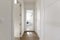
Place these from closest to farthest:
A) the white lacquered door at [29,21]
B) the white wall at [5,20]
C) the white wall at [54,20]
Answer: the white wall at [54,20] → the white wall at [5,20] → the white lacquered door at [29,21]

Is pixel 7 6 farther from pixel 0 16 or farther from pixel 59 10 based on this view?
pixel 59 10

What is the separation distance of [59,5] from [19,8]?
4.67 meters

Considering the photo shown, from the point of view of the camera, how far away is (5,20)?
143 centimetres

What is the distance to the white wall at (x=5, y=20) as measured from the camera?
4.33 ft

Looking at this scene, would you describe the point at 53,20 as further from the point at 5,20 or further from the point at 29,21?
the point at 29,21

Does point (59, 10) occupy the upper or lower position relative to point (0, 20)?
upper

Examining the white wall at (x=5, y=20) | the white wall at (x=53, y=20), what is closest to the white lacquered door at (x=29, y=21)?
the white wall at (x=5, y=20)

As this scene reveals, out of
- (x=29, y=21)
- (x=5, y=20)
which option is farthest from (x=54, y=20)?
(x=29, y=21)

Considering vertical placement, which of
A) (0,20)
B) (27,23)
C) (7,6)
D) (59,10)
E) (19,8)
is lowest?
(27,23)

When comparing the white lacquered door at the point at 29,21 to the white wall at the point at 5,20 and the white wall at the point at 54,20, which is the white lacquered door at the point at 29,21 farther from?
the white wall at the point at 54,20

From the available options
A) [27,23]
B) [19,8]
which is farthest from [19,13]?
[27,23]

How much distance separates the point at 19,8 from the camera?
5.34m

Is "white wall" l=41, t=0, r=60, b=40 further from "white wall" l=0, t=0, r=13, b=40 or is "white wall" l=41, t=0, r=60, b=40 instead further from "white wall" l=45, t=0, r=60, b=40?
"white wall" l=0, t=0, r=13, b=40

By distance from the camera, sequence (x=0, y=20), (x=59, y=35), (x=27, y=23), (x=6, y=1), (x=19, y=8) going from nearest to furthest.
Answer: (x=59, y=35) < (x=0, y=20) < (x=6, y=1) < (x=19, y=8) < (x=27, y=23)
